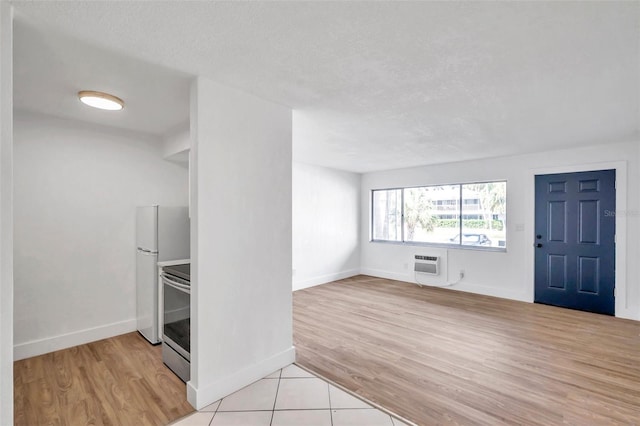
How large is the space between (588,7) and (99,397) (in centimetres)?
390

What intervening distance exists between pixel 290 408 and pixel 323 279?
153 inches

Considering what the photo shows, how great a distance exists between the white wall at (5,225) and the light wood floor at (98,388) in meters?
0.81

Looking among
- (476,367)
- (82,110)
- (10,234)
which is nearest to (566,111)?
(476,367)

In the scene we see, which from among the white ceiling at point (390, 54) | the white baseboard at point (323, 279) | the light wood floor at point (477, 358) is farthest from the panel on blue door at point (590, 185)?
the white baseboard at point (323, 279)

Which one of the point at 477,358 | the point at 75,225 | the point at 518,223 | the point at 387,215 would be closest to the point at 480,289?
the point at 518,223

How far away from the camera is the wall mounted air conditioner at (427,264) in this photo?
5.60 meters

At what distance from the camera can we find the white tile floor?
1.96 meters

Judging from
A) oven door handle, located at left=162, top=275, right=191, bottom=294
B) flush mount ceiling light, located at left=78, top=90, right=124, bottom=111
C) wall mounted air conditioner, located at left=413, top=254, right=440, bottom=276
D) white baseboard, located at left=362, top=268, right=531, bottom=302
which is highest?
flush mount ceiling light, located at left=78, top=90, right=124, bottom=111

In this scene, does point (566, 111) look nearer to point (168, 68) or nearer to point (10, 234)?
point (168, 68)

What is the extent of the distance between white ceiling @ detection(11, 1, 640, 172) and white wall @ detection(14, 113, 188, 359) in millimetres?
591

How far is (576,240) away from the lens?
4340 mm

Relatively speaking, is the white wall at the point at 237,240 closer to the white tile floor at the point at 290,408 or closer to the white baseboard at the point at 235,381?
the white baseboard at the point at 235,381

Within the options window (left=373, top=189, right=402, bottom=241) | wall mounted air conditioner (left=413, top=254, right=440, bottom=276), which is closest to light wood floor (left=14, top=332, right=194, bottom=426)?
wall mounted air conditioner (left=413, top=254, right=440, bottom=276)

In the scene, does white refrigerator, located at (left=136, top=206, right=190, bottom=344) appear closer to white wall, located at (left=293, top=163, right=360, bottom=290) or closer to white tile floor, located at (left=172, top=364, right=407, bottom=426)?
white tile floor, located at (left=172, top=364, right=407, bottom=426)
